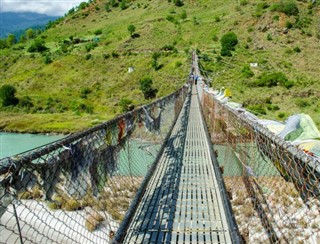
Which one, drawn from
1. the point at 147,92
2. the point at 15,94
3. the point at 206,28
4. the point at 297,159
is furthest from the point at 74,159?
the point at 206,28

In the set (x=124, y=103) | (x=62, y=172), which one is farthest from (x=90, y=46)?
(x=62, y=172)

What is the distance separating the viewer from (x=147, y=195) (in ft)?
11.2

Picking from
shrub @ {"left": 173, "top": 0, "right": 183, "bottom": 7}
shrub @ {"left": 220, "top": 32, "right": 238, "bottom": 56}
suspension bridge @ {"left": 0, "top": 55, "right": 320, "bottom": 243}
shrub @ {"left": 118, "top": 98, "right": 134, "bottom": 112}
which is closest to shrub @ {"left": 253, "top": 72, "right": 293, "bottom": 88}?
shrub @ {"left": 220, "top": 32, "right": 238, "bottom": 56}

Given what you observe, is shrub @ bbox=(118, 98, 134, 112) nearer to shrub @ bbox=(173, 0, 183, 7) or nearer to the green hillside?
the green hillside

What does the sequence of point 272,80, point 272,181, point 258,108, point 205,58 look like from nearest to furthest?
point 272,181
point 258,108
point 272,80
point 205,58

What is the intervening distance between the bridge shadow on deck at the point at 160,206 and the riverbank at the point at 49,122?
1761 cm

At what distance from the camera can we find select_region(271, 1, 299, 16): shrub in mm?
37938

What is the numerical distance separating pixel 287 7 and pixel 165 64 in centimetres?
1704

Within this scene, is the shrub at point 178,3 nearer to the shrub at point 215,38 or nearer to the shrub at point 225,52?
the shrub at point 215,38

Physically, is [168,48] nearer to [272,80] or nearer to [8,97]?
[272,80]

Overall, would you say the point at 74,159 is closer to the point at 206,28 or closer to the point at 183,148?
the point at 183,148

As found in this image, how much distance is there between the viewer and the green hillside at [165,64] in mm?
24156

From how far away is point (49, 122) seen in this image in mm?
23953

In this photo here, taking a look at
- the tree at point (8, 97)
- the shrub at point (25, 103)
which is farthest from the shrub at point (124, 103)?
the tree at point (8, 97)
